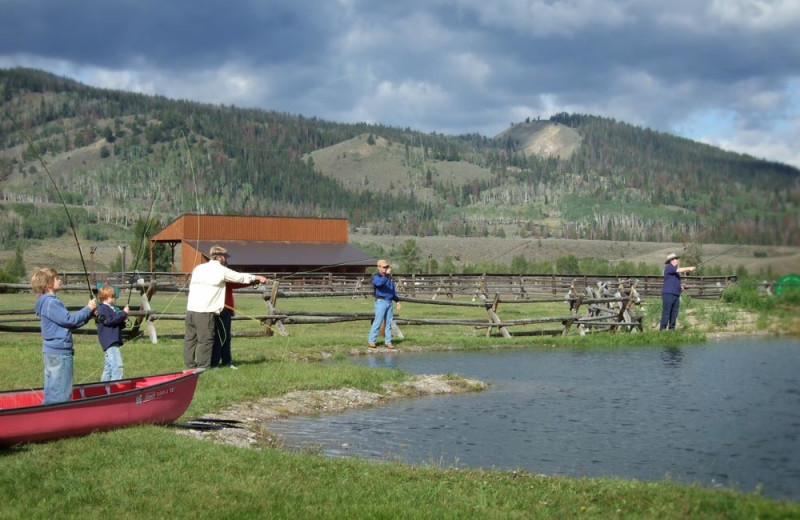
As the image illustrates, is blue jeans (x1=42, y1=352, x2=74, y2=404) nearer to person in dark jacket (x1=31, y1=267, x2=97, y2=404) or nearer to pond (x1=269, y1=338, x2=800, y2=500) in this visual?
person in dark jacket (x1=31, y1=267, x2=97, y2=404)

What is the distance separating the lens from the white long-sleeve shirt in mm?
14797

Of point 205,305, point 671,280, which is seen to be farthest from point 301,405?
point 671,280

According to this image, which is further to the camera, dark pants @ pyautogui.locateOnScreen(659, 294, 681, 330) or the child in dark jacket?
dark pants @ pyautogui.locateOnScreen(659, 294, 681, 330)

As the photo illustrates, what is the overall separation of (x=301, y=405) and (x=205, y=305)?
2566mm

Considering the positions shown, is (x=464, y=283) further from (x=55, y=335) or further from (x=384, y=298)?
(x=55, y=335)

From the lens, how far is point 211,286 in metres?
14.8

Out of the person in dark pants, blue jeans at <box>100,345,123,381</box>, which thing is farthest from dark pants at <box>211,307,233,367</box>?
blue jeans at <box>100,345,123,381</box>

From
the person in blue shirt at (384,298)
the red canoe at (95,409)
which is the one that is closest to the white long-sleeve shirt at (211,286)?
the red canoe at (95,409)

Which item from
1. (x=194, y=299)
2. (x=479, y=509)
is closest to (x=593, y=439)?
(x=479, y=509)

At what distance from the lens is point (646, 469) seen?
9.12 metres

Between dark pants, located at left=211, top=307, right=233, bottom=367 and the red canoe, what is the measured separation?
4189 millimetres

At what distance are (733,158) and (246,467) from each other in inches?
198

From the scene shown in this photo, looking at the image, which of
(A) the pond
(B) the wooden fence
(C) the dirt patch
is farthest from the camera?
(B) the wooden fence

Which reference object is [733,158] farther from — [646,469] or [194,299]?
[194,299]
